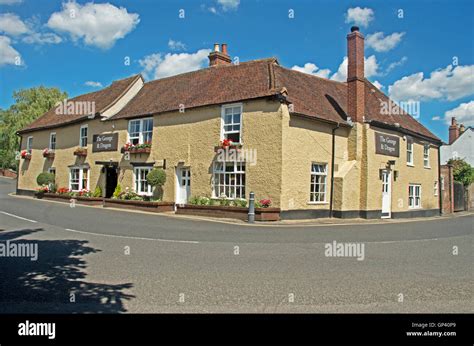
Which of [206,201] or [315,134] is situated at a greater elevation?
[315,134]

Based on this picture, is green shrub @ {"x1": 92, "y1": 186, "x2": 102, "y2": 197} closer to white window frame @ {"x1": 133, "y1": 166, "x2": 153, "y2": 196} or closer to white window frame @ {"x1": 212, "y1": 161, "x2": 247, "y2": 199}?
white window frame @ {"x1": 133, "y1": 166, "x2": 153, "y2": 196}

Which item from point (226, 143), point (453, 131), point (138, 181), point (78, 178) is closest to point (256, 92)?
point (226, 143)

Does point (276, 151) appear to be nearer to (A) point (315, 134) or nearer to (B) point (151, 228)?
(A) point (315, 134)

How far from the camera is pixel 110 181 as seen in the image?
2555cm

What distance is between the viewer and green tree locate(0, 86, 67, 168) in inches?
1948

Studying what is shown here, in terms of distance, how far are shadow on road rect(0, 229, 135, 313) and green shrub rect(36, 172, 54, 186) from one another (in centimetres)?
2201

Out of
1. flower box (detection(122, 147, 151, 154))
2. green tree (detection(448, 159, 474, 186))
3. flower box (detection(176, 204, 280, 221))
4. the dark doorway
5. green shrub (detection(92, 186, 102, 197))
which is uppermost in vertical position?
flower box (detection(122, 147, 151, 154))

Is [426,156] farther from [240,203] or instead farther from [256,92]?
[240,203]

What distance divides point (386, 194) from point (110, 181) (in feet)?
56.0

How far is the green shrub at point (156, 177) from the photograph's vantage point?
2041 cm

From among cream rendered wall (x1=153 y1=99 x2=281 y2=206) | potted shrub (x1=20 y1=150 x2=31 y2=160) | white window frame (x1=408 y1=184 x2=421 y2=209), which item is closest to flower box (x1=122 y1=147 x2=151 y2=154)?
cream rendered wall (x1=153 y1=99 x2=281 y2=206)
